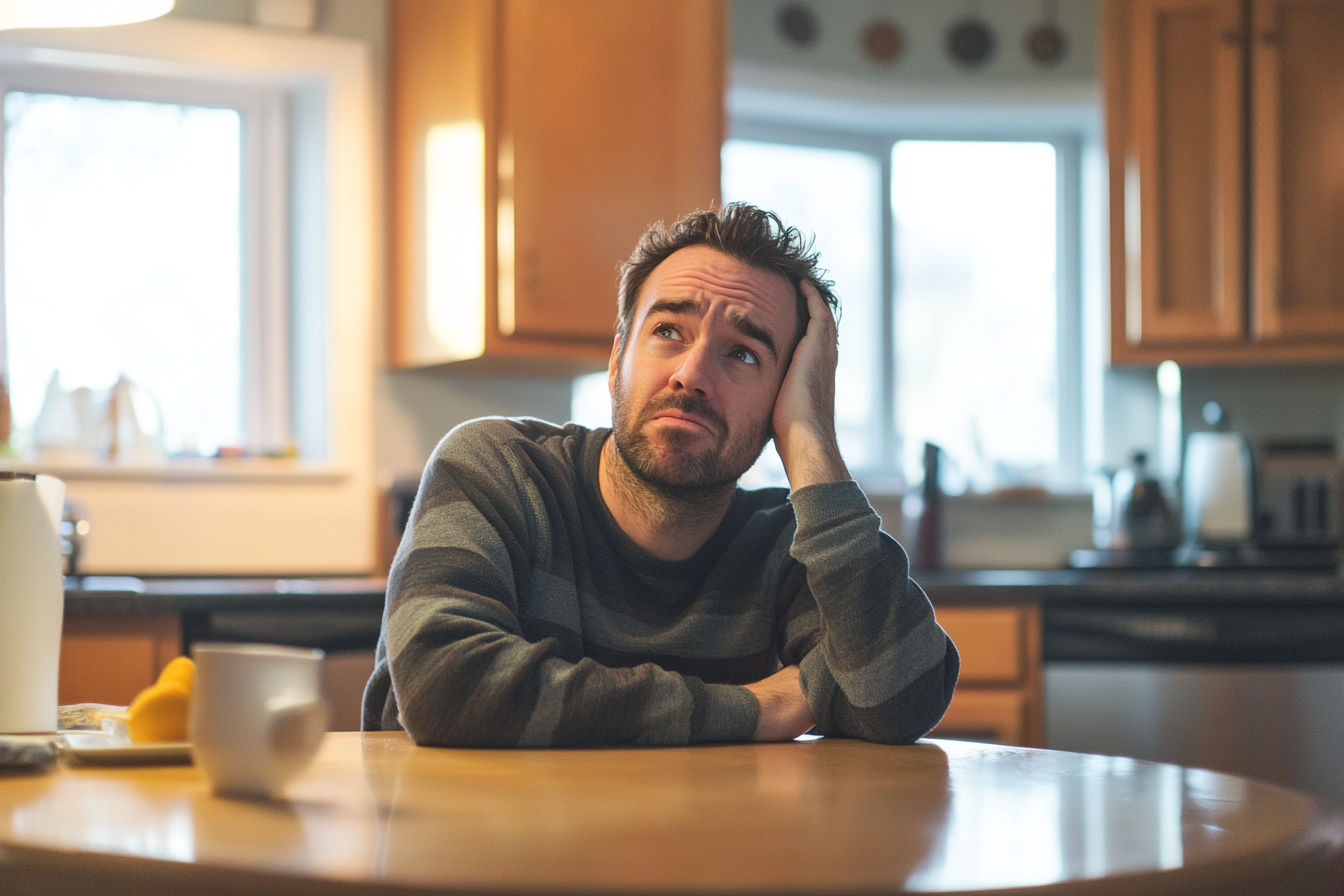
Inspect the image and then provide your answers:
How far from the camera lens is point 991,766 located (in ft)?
3.57

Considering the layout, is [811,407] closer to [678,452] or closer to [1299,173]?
[678,452]

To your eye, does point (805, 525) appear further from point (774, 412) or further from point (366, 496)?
point (366, 496)

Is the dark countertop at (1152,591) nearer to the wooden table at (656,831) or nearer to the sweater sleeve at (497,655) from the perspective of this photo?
the sweater sleeve at (497,655)

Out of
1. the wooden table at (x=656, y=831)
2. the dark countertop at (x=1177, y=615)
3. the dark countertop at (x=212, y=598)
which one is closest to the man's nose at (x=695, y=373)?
the wooden table at (x=656, y=831)

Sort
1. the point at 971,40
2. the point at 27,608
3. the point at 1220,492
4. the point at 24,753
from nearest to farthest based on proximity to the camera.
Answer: the point at 24,753
the point at 27,608
the point at 1220,492
the point at 971,40

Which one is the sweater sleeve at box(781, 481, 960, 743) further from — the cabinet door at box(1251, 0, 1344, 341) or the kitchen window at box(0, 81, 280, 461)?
the cabinet door at box(1251, 0, 1344, 341)

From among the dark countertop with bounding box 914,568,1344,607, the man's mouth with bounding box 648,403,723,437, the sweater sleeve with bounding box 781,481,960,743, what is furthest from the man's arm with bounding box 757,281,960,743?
the dark countertop with bounding box 914,568,1344,607

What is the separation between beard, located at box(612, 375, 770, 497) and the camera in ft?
4.90

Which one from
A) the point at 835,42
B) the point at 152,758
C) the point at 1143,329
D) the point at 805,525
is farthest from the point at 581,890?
the point at 835,42

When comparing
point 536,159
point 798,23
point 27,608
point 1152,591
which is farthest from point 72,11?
point 798,23

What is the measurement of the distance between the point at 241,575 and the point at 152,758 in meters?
2.31

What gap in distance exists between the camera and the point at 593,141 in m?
3.15

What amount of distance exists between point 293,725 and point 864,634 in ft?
2.30

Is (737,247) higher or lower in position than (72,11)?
lower
